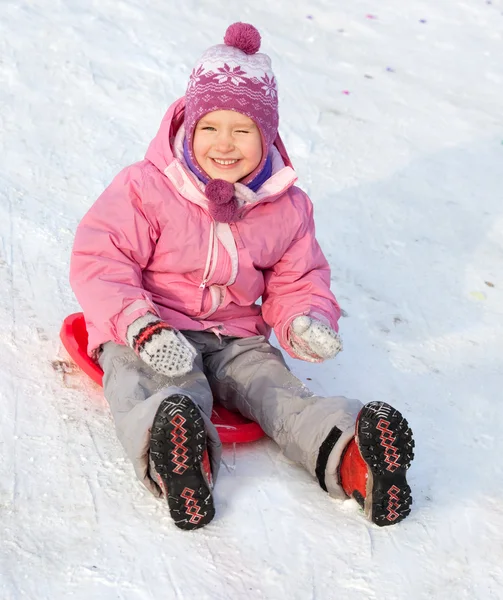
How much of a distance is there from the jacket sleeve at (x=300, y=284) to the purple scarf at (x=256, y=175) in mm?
134

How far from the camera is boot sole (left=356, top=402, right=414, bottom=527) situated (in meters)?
1.72

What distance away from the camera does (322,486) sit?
1.90 m

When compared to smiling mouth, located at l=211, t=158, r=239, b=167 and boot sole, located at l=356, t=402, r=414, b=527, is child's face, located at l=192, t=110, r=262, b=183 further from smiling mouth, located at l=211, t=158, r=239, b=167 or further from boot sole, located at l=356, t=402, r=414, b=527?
boot sole, located at l=356, t=402, r=414, b=527

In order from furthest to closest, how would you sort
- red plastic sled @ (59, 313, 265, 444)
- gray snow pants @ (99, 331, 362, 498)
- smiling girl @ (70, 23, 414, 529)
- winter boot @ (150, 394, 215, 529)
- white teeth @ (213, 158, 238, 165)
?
1. white teeth @ (213, 158, 238, 165)
2. red plastic sled @ (59, 313, 265, 444)
3. smiling girl @ (70, 23, 414, 529)
4. gray snow pants @ (99, 331, 362, 498)
5. winter boot @ (150, 394, 215, 529)

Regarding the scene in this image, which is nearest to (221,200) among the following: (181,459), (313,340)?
(313,340)

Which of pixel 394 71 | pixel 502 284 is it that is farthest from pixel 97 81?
pixel 502 284

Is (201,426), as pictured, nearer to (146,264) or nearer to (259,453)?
(259,453)

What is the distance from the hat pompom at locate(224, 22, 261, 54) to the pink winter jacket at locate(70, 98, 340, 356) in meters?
0.23

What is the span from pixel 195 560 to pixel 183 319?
67cm

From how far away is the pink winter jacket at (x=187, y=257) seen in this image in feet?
6.64

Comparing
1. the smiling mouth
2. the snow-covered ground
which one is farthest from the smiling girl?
the snow-covered ground

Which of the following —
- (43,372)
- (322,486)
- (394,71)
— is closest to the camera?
(322,486)

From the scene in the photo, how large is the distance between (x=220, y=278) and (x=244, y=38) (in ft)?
1.97

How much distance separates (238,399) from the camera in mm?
2125
